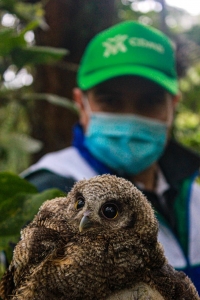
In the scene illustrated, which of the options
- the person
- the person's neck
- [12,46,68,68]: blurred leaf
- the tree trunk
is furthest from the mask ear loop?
the tree trunk

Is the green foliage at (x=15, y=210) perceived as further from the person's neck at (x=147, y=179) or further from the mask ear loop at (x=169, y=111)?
the mask ear loop at (x=169, y=111)

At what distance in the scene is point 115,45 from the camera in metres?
2.20

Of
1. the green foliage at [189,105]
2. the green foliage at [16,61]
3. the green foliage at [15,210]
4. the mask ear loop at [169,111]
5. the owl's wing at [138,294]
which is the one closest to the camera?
the owl's wing at [138,294]

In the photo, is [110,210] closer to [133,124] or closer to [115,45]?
[133,124]

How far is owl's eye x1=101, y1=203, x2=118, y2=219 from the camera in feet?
3.46

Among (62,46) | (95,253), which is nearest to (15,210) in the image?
(95,253)

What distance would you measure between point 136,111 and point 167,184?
0.48 metres

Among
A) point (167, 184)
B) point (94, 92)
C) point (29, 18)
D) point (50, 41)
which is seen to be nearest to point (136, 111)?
point (94, 92)

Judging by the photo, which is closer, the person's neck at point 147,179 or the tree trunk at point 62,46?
the person's neck at point 147,179

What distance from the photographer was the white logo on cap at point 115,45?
7.17ft

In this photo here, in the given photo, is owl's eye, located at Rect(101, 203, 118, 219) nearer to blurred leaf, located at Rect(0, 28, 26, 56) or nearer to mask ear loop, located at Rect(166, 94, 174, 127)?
blurred leaf, located at Rect(0, 28, 26, 56)

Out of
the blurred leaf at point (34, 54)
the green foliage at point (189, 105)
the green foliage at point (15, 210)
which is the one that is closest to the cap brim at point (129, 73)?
the blurred leaf at point (34, 54)

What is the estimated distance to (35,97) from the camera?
2973 mm

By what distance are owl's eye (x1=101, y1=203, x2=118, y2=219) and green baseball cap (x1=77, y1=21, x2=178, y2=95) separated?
4.14ft
